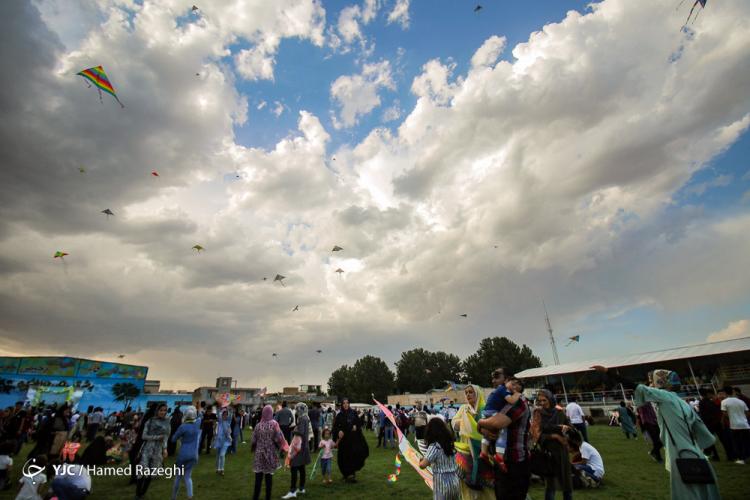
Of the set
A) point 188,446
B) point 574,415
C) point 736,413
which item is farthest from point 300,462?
point 736,413

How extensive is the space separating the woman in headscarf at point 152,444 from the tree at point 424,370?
3214 inches

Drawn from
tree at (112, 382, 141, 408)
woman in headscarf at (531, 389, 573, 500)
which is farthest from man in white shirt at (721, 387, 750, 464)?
tree at (112, 382, 141, 408)

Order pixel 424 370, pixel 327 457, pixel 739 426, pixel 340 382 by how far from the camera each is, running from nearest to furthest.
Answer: pixel 739 426 < pixel 327 457 < pixel 424 370 < pixel 340 382

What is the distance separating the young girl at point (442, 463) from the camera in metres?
4.51

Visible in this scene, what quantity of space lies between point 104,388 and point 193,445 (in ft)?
128

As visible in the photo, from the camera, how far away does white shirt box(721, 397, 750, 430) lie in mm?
9315

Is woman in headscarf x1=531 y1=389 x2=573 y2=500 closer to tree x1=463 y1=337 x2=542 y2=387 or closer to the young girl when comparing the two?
the young girl

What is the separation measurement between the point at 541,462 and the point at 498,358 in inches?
2848

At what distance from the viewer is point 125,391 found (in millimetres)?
40969

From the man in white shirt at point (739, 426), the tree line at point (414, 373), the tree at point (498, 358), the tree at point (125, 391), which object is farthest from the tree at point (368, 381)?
the man in white shirt at point (739, 426)

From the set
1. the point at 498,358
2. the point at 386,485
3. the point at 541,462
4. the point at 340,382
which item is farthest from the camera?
the point at 340,382

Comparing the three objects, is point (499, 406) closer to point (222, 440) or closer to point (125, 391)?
point (222, 440)

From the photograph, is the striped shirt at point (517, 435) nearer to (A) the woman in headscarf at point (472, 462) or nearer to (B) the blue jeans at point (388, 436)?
(A) the woman in headscarf at point (472, 462)

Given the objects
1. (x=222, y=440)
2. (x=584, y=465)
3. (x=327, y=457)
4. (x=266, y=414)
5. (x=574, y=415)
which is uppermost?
(x=266, y=414)
